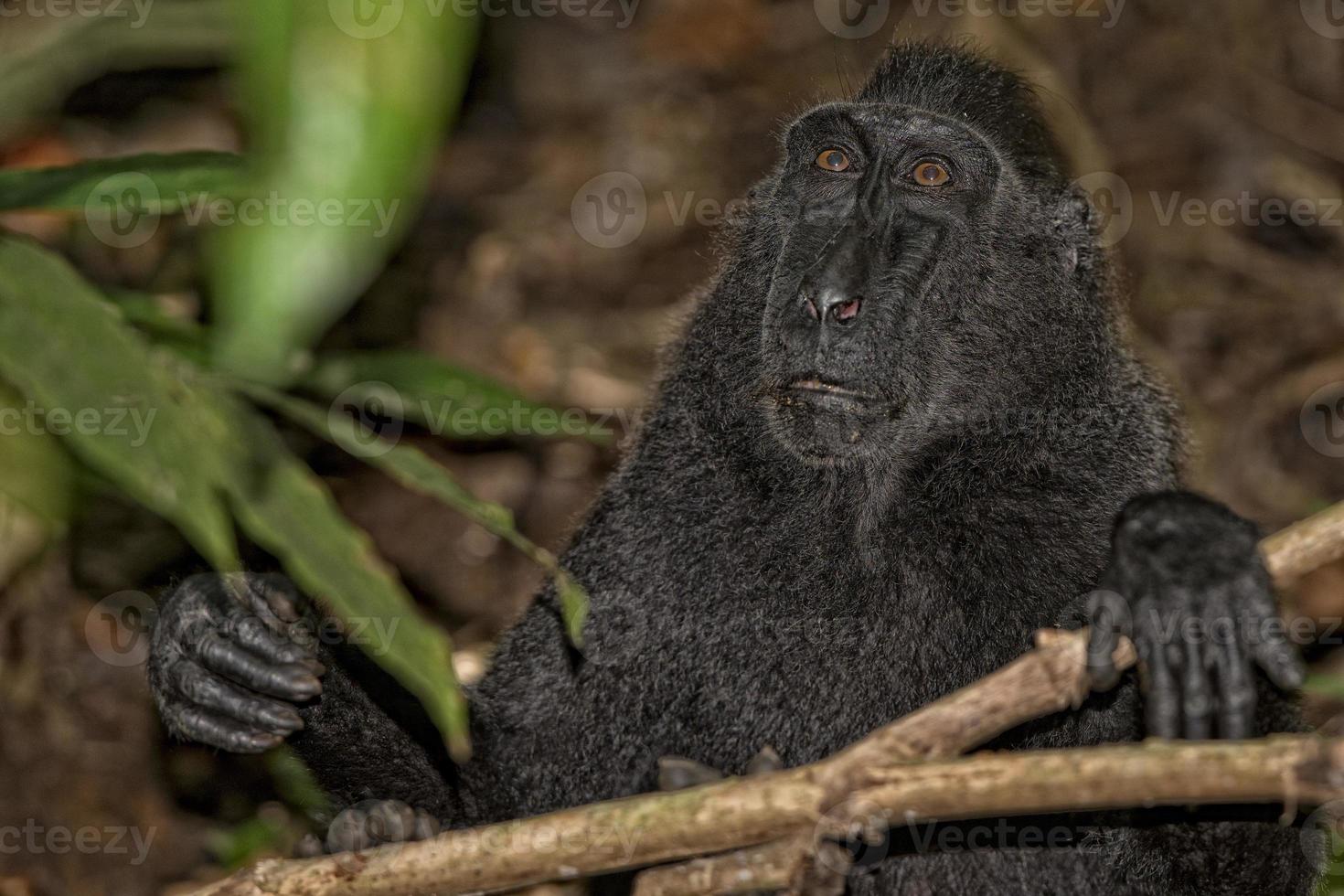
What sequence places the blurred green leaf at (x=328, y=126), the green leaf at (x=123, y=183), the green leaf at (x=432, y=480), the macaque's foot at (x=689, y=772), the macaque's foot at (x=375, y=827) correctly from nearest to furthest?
1. the blurred green leaf at (x=328, y=126)
2. the green leaf at (x=432, y=480)
3. the green leaf at (x=123, y=183)
4. the macaque's foot at (x=689, y=772)
5. the macaque's foot at (x=375, y=827)

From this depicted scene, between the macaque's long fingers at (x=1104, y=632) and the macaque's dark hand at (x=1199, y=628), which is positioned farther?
the macaque's dark hand at (x=1199, y=628)

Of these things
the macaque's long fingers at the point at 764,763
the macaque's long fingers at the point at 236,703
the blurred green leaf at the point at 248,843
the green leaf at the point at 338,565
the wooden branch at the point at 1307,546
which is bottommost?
the blurred green leaf at the point at 248,843

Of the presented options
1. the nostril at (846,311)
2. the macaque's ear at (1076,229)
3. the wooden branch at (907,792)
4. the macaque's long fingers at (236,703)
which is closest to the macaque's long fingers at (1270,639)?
the wooden branch at (907,792)

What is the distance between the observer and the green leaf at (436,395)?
547 cm

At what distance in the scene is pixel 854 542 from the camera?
4332 mm

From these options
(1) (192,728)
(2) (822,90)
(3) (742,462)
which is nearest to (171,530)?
(1) (192,728)

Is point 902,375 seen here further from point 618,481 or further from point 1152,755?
point 1152,755

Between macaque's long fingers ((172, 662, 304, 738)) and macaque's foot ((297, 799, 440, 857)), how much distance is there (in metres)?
0.39

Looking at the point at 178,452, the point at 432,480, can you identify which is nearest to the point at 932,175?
the point at 432,480

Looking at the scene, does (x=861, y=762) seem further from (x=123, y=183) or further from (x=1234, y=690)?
(x=123, y=183)

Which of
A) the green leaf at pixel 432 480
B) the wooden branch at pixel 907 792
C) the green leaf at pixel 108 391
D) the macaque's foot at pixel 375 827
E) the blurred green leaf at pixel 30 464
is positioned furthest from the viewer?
the macaque's foot at pixel 375 827

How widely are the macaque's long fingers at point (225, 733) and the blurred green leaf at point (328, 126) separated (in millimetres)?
2927

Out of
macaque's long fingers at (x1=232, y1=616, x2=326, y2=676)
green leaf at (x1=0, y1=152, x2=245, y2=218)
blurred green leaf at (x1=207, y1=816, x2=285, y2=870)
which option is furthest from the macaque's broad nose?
blurred green leaf at (x1=207, y1=816, x2=285, y2=870)

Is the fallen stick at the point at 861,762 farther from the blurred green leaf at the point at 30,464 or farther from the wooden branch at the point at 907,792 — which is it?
the blurred green leaf at the point at 30,464
